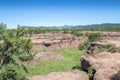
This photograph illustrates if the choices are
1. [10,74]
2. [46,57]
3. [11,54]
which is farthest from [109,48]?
[46,57]

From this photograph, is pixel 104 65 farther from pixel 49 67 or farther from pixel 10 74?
pixel 49 67

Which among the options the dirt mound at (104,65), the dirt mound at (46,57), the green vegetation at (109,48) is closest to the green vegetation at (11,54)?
the dirt mound at (104,65)

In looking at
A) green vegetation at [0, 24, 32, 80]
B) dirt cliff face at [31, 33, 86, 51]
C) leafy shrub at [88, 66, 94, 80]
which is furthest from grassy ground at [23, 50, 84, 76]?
dirt cliff face at [31, 33, 86, 51]

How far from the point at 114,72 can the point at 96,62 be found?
207 inches

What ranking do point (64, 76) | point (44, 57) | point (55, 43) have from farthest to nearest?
point (55, 43) → point (44, 57) → point (64, 76)

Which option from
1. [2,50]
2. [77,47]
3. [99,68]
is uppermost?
[2,50]

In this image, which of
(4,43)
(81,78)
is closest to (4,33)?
(4,43)

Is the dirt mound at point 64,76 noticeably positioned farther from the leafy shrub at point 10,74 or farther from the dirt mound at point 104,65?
the dirt mound at point 104,65

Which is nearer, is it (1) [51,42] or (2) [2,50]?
(2) [2,50]

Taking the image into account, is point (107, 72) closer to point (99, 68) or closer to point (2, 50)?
point (99, 68)

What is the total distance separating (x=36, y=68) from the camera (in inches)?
1750

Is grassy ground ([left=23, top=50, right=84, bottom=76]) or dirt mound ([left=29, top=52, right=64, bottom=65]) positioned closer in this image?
grassy ground ([left=23, top=50, right=84, bottom=76])

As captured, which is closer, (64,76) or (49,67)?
(64,76)

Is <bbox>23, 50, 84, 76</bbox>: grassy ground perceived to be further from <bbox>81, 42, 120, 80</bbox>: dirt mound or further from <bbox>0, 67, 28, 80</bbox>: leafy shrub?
<bbox>0, 67, 28, 80</bbox>: leafy shrub
